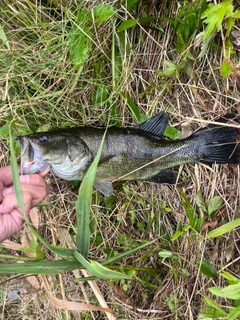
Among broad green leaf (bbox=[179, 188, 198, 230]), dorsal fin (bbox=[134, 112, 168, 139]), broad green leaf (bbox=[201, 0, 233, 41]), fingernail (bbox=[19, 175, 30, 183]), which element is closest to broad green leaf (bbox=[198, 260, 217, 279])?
broad green leaf (bbox=[179, 188, 198, 230])

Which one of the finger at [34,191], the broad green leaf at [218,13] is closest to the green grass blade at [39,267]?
the finger at [34,191]

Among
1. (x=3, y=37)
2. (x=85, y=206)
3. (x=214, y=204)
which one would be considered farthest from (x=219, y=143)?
(x=3, y=37)

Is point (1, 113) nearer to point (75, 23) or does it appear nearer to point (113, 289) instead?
point (75, 23)

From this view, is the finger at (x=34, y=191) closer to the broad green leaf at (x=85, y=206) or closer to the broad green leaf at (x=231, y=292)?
the broad green leaf at (x=85, y=206)

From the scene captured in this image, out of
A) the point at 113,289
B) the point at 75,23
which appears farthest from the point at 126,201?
the point at 75,23

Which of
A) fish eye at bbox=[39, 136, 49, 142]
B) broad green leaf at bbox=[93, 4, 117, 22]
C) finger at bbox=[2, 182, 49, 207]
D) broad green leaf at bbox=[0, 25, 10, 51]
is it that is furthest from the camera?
broad green leaf at bbox=[0, 25, 10, 51]

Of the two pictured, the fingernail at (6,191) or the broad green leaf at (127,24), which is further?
the broad green leaf at (127,24)

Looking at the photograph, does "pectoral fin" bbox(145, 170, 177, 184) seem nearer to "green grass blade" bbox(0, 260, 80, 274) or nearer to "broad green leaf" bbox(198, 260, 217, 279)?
"broad green leaf" bbox(198, 260, 217, 279)

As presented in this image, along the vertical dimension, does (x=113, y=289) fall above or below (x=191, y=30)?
below
